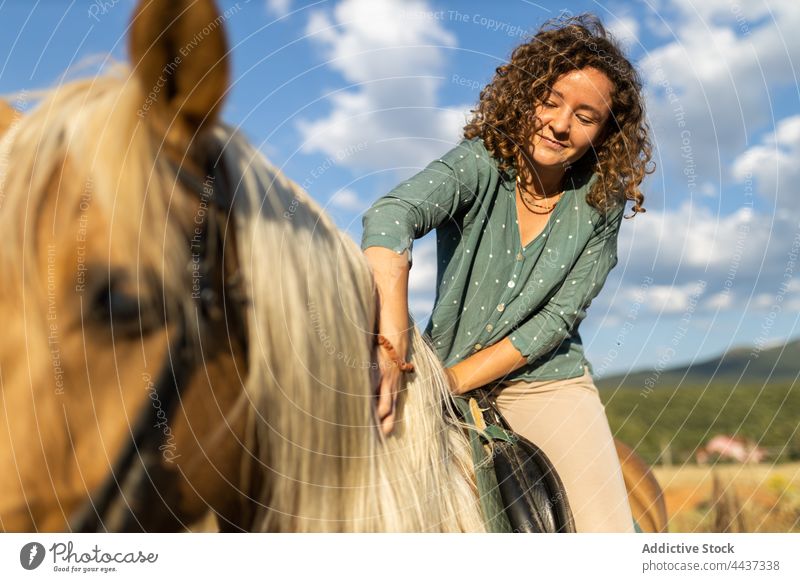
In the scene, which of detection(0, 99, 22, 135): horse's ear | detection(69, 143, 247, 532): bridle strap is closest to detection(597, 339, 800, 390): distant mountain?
detection(69, 143, 247, 532): bridle strap

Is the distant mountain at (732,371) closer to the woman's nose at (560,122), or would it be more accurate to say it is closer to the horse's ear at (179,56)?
the woman's nose at (560,122)

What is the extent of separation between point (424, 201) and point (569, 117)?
0.40 metres

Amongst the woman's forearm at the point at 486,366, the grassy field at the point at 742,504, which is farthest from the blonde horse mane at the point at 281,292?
the grassy field at the point at 742,504

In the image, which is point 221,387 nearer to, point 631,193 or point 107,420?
point 107,420

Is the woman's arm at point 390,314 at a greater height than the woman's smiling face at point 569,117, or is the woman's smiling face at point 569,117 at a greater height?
the woman's smiling face at point 569,117

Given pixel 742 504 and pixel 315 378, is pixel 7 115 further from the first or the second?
pixel 742 504

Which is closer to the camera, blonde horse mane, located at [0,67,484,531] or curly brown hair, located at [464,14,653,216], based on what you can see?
blonde horse mane, located at [0,67,484,531]

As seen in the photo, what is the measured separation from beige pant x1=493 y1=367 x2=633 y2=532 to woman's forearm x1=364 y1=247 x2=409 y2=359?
1.94 ft

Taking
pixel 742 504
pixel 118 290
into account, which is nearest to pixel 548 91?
pixel 118 290

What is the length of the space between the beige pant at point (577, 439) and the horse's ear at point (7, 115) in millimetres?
1183

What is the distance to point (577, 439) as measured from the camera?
1.63 meters

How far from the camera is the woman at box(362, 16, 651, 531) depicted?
5.00 feet

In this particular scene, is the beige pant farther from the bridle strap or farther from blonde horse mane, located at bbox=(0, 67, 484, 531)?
the bridle strap

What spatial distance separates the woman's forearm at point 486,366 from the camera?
4.84ft
